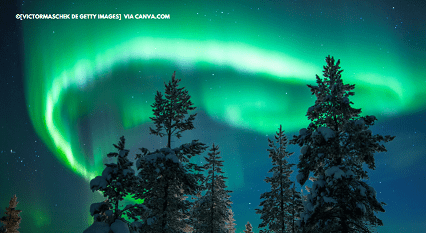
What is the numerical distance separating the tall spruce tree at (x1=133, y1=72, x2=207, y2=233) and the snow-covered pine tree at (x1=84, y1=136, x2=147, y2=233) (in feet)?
2.31

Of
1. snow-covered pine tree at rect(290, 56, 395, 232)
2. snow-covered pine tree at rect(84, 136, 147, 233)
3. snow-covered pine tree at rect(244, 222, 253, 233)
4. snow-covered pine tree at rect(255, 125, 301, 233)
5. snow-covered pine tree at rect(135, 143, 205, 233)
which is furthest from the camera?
snow-covered pine tree at rect(244, 222, 253, 233)

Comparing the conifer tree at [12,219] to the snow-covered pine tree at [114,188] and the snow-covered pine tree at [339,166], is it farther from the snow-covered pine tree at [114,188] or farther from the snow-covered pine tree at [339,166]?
the snow-covered pine tree at [339,166]

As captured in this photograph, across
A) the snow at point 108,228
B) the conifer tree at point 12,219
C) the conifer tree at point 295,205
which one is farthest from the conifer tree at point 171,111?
the conifer tree at point 12,219

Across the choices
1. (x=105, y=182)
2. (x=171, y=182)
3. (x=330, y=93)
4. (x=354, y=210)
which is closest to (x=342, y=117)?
(x=330, y=93)

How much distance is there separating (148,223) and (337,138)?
11035 mm

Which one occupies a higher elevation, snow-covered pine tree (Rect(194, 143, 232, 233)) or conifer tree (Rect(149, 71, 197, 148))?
conifer tree (Rect(149, 71, 197, 148))

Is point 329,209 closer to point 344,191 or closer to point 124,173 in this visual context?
point 344,191

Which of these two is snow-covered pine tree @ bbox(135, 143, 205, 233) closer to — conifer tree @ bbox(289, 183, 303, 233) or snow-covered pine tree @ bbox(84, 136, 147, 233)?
snow-covered pine tree @ bbox(84, 136, 147, 233)

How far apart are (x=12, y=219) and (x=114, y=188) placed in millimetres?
25539

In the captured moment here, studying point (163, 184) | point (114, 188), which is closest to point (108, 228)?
point (114, 188)

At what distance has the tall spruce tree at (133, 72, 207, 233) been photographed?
12.5 m

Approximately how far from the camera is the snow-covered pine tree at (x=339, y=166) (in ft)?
30.2

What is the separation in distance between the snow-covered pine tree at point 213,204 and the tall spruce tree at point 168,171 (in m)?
6.71

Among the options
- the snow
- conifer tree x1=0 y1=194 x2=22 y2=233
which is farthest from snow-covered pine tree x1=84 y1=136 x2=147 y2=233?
conifer tree x1=0 y1=194 x2=22 y2=233
